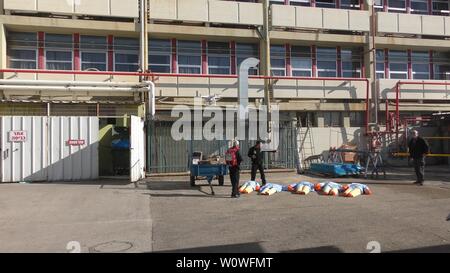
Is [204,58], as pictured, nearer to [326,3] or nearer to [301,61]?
[301,61]

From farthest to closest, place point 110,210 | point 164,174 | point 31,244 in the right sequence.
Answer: point 164,174 < point 110,210 < point 31,244

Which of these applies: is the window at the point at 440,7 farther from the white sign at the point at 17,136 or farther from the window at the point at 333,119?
the white sign at the point at 17,136

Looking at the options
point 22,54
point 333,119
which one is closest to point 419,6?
point 333,119

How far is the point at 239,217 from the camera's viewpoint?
30.1 ft

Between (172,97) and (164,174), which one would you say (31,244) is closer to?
(164,174)

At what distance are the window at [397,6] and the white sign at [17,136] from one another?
19.9m

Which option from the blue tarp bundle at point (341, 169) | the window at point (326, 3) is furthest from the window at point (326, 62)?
the blue tarp bundle at point (341, 169)

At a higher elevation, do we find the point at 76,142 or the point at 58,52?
the point at 58,52

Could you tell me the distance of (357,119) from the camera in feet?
75.8

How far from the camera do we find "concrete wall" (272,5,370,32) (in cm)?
2164

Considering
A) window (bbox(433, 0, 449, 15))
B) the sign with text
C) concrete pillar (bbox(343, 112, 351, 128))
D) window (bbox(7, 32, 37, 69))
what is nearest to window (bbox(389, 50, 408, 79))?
window (bbox(433, 0, 449, 15))

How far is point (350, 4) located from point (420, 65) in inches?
212
